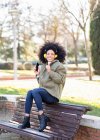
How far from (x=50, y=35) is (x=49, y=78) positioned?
122 feet

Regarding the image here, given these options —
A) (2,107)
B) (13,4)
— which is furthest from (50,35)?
(2,107)

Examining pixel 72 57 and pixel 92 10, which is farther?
pixel 72 57

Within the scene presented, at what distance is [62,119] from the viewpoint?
625 centimetres

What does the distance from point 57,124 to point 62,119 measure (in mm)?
142

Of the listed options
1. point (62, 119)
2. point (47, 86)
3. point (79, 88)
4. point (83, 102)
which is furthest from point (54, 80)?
point (79, 88)

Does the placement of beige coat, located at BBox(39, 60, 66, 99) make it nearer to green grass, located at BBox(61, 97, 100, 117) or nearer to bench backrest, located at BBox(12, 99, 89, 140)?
bench backrest, located at BBox(12, 99, 89, 140)

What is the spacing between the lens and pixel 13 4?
2788 centimetres

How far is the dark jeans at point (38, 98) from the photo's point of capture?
6.41 meters

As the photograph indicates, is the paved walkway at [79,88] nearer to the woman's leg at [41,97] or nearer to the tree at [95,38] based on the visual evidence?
the tree at [95,38]

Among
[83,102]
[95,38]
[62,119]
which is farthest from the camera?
[95,38]

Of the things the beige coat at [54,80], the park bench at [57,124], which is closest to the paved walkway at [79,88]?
the park bench at [57,124]

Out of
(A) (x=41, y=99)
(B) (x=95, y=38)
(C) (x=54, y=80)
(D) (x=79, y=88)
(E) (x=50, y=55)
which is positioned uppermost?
(B) (x=95, y=38)

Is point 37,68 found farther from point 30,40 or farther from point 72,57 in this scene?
point 72,57

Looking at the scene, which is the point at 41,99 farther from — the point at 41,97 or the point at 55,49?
the point at 55,49
